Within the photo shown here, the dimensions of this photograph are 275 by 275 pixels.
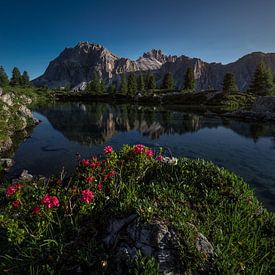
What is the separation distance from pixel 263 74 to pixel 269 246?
103 meters

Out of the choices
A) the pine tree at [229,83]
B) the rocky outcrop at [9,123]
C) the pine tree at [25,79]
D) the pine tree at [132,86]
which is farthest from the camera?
the pine tree at [25,79]

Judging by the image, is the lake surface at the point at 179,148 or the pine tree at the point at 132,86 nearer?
the lake surface at the point at 179,148

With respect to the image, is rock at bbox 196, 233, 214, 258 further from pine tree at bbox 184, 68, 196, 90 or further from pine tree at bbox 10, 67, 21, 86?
pine tree at bbox 10, 67, 21, 86

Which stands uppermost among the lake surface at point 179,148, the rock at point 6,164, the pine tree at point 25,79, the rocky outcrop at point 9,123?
the pine tree at point 25,79

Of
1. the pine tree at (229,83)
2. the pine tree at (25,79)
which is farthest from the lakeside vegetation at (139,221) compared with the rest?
the pine tree at (25,79)

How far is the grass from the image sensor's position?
4906 millimetres

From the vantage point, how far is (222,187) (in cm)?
812

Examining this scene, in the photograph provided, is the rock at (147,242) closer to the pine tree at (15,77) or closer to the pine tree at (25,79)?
the pine tree at (15,77)

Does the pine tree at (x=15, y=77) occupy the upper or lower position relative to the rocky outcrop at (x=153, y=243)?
upper

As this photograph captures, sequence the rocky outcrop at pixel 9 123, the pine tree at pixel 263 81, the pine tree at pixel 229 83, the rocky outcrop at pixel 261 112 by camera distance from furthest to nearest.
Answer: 1. the pine tree at pixel 229 83
2. the pine tree at pixel 263 81
3. the rocky outcrop at pixel 261 112
4. the rocky outcrop at pixel 9 123

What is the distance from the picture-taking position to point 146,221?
216 inches

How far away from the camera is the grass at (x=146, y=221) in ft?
16.1

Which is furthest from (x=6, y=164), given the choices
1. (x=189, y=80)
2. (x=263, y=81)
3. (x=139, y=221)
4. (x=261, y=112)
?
(x=189, y=80)

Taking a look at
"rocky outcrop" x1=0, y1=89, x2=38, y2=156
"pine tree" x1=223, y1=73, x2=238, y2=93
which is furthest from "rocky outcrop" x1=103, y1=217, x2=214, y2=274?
"pine tree" x1=223, y1=73, x2=238, y2=93
